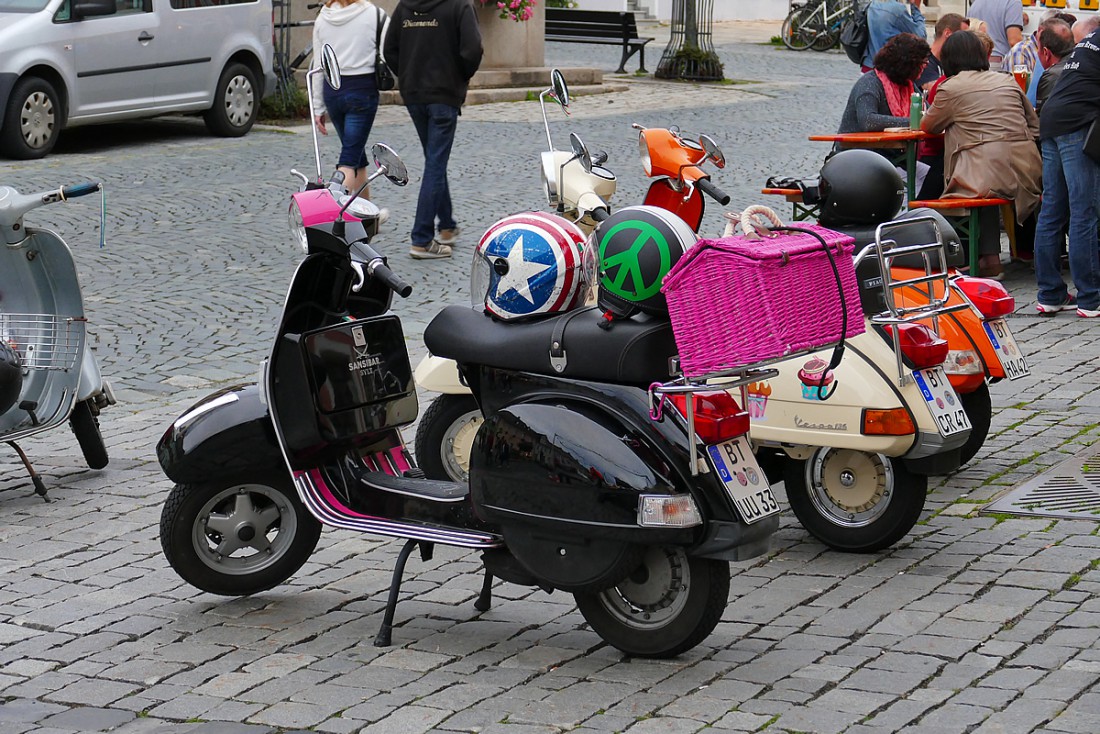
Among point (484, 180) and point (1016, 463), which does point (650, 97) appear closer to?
point (484, 180)

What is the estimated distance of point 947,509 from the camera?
19.6 feet

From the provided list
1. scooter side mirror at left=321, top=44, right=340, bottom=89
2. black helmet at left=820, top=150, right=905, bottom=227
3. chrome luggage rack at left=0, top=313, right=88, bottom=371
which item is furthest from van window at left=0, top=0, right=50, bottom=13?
black helmet at left=820, top=150, right=905, bottom=227

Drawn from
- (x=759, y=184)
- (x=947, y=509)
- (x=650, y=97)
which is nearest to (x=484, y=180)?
(x=759, y=184)

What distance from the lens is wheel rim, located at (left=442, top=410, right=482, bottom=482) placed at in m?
5.88

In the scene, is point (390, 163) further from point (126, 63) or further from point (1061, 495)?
point (126, 63)

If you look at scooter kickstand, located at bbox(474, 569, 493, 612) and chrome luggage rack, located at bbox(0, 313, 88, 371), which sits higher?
chrome luggage rack, located at bbox(0, 313, 88, 371)

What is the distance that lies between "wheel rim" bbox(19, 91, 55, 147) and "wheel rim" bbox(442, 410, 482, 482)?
31.8 ft

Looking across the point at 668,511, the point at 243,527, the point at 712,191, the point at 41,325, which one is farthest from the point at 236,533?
the point at 712,191

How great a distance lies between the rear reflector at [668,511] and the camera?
4.23 meters

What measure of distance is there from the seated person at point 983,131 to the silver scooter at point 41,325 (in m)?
5.95

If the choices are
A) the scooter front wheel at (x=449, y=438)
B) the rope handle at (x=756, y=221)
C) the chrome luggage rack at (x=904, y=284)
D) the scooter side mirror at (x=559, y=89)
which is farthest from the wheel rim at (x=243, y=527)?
the scooter side mirror at (x=559, y=89)

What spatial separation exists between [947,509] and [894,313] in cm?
104

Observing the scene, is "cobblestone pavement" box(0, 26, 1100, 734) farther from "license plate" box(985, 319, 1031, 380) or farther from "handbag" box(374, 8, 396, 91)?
"handbag" box(374, 8, 396, 91)

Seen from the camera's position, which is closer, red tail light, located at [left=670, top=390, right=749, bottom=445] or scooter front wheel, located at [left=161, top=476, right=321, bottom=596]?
red tail light, located at [left=670, top=390, right=749, bottom=445]
